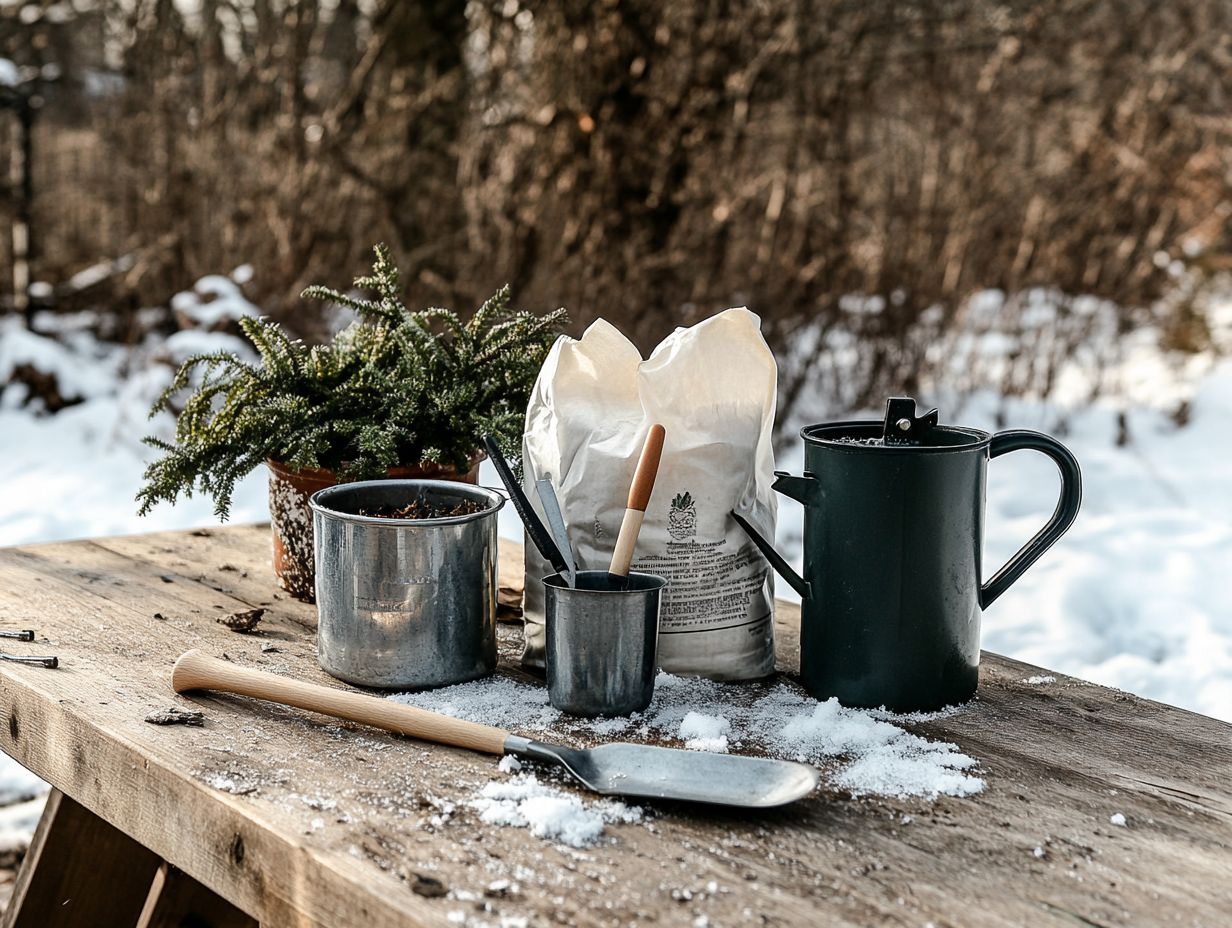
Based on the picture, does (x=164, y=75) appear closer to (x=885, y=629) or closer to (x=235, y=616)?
(x=235, y=616)

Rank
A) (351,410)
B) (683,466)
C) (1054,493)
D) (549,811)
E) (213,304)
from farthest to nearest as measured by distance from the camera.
Result: (213,304) → (1054,493) → (351,410) → (683,466) → (549,811)

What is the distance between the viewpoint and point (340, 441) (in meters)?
1.39

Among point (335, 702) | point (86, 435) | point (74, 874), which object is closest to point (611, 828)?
point (335, 702)

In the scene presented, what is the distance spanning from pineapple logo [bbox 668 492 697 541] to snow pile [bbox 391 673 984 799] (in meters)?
0.15

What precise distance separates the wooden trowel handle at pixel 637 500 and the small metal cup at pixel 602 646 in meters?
0.02

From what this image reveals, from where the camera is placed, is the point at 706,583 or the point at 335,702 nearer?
the point at 335,702

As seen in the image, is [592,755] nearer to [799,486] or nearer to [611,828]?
[611,828]

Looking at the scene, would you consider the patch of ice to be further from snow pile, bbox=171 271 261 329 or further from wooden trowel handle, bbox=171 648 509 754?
snow pile, bbox=171 271 261 329

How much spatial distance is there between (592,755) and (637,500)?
0.78 feet

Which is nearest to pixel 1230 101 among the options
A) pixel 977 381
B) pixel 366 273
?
pixel 977 381

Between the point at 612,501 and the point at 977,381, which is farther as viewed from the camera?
the point at 977,381

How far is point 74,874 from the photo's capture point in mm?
1408

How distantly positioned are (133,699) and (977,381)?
12.8 ft

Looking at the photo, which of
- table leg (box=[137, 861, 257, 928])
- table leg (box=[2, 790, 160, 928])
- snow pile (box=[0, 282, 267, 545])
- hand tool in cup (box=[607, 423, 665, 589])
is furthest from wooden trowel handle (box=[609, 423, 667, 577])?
snow pile (box=[0, 282, 267, 545])
